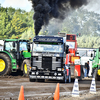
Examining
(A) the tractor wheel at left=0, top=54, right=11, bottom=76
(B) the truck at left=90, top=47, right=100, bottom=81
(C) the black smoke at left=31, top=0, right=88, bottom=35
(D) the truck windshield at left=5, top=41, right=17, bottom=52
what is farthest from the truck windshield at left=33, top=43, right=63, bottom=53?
(C) the black smoke at left=31, top=0, right=88, bottom=35

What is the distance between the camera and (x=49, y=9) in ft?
101

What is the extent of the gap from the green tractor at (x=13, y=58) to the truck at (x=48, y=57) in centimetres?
201

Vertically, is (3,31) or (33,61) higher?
(3,31)

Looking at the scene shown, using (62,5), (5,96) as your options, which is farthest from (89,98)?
(62,5)

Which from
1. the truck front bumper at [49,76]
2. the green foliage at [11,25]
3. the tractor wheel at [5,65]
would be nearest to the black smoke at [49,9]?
the tractor wheel at [5,65]

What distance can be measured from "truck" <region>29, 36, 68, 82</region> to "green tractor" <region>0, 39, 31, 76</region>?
2006 millimetres

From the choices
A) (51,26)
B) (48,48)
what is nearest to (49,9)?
(48,48)

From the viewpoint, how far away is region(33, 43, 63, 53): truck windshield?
1541 cm

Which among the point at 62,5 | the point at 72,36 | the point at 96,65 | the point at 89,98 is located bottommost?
the point at 89,98

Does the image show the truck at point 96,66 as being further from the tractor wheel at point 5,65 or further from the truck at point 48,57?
the tractor wheel at point 5,65

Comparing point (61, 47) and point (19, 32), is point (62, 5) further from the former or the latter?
point (19, 32)

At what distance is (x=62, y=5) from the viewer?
3594 centimetres

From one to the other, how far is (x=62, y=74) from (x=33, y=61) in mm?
1801

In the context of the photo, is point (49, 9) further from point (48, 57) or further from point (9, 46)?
point (48, 57)
